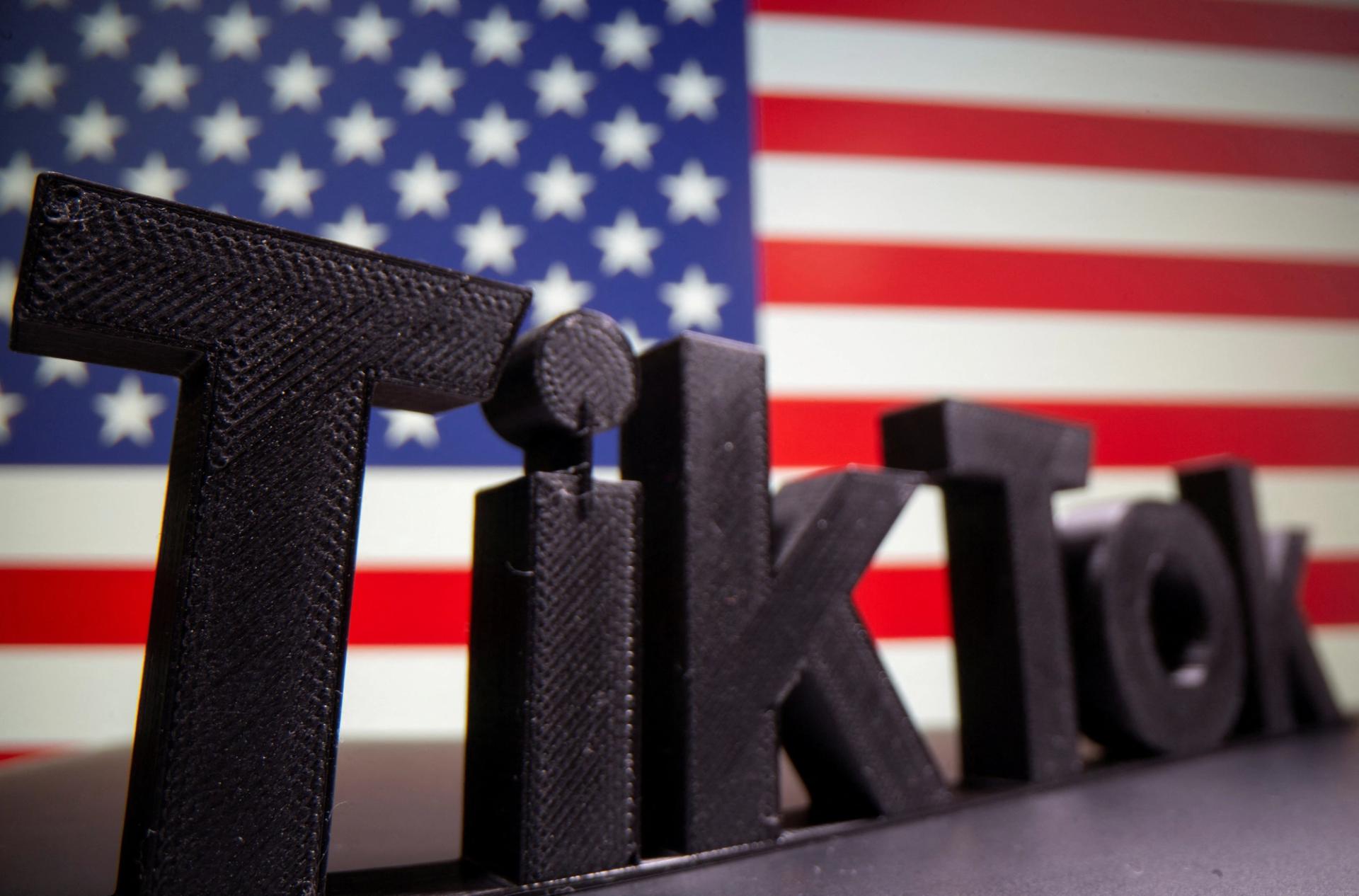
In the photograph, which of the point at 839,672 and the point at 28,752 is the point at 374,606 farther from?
the point at 839,672

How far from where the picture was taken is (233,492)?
0.45 meters

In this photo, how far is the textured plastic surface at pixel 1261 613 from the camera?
105 cm

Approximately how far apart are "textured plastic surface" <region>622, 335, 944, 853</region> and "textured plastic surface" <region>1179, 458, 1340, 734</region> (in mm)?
584

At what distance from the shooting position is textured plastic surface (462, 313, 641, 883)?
0.51 m

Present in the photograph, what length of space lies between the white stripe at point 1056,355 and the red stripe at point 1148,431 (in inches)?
0.9

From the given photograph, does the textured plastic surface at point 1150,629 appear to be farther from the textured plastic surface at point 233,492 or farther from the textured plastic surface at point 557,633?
the textured plastic surface at point 233,492

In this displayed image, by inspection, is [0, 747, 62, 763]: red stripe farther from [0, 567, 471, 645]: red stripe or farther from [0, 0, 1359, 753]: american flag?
[0, 567, 471, 645]: red stripe

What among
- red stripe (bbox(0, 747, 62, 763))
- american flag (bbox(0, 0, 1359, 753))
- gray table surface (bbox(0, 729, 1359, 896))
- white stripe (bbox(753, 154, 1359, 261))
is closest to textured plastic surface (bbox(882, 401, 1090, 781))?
gray table surface (bbox(0, 729, 1359, 896))

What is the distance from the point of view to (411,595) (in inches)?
50.8

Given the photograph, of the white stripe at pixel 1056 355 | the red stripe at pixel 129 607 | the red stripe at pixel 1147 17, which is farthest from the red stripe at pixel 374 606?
the red stripe at pixel 1147 17

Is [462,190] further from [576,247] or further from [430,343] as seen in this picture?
[430,343]

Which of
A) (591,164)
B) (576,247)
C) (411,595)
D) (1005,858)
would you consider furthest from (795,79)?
(1005,858)

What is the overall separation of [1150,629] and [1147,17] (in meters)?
1.33

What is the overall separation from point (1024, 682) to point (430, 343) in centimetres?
60
